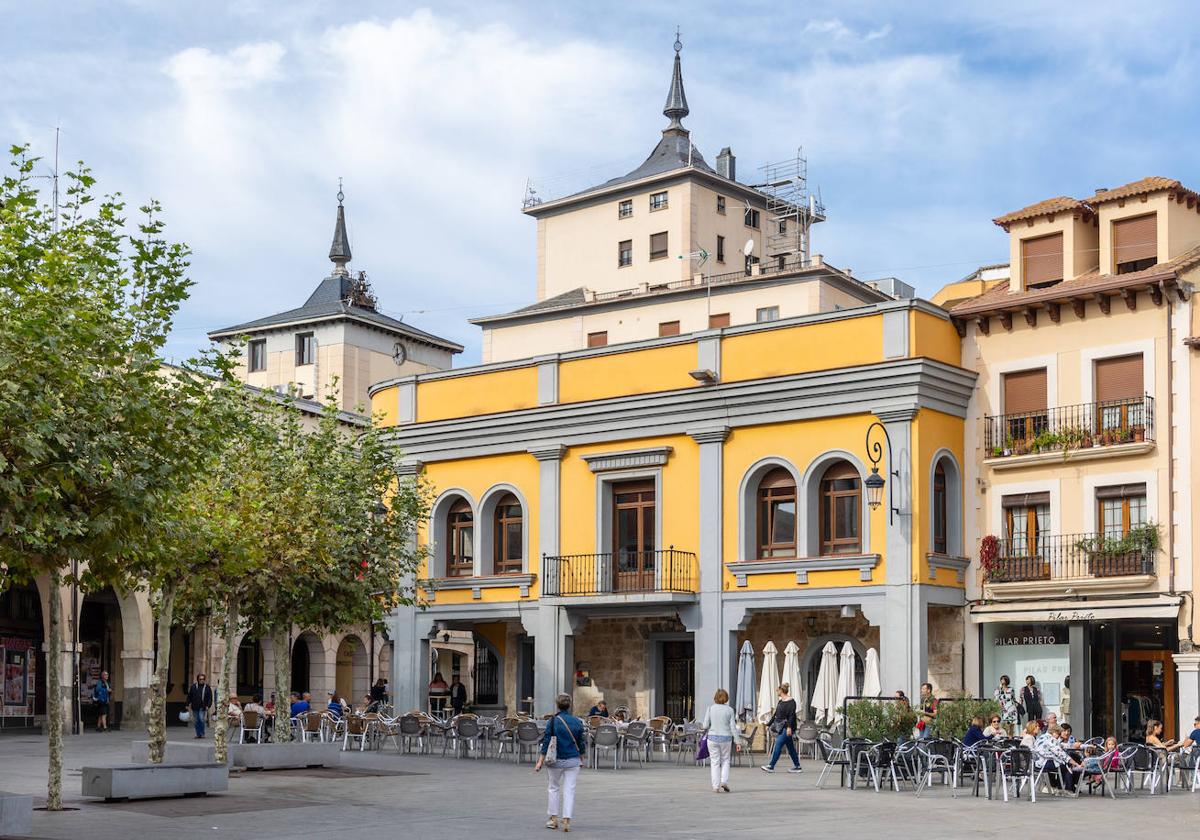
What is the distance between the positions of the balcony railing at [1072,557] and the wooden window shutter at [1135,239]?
5.62 m

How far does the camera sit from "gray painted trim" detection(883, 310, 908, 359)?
1232 inches

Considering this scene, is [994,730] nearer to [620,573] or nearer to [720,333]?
[620,573]

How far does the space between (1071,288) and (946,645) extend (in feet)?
24.9

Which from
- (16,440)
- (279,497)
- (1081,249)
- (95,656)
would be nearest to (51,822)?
(16,440)

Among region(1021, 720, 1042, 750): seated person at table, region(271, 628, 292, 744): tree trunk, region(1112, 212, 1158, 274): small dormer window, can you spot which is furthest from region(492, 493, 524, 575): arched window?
region(1021, 720, 1042, 750): seated person at table

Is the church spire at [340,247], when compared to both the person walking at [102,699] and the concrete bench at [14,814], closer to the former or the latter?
the person walking at [102,699]

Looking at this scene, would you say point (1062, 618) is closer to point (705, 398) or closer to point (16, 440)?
point (705, 398)

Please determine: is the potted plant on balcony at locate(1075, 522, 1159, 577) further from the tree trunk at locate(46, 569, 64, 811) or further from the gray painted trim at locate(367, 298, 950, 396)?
the tree trunk at locate(46, 569, 64, 811)

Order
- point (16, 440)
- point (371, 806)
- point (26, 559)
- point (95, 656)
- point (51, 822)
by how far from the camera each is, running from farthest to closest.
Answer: point (95, 656), point (371, 806), point (51, 822), point (26, 559), point (16, 440)

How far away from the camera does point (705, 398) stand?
33656 millimetres

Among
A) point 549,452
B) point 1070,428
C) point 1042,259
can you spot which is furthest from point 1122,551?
point 549,452

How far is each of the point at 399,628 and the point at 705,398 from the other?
10.2 meters

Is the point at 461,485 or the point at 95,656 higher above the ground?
the point at 461,485

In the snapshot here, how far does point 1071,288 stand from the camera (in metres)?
31.0
